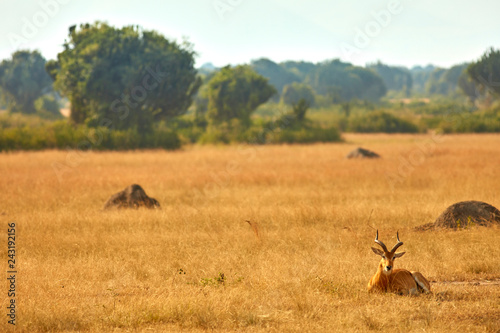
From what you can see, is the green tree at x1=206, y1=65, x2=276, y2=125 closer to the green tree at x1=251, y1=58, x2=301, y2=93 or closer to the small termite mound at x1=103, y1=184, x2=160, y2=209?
the small termite mound at x1=103, y1=184, x2=160, y2=209

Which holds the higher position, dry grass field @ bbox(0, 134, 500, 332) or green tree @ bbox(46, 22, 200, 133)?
green tree @ bbox(46, 22, 200, 133)

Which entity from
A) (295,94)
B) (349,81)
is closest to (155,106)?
(295,94)

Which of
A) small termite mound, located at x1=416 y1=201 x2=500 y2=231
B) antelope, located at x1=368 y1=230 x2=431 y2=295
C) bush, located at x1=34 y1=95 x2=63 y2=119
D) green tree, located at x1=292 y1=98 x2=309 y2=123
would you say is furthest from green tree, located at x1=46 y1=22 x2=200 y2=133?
bush, located at x1=34 y1=95 x2=63 y2=119

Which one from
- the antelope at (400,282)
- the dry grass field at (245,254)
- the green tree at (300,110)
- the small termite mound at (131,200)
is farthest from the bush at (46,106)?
the antelope at (400,282)

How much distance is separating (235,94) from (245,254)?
4164cm

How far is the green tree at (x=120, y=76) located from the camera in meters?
38.4

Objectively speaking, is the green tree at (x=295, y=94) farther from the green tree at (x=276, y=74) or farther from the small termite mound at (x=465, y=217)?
the small termite mound at (x=465, y=217)

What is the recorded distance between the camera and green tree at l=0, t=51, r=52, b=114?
7375 cm

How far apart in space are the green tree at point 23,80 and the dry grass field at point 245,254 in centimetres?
5954

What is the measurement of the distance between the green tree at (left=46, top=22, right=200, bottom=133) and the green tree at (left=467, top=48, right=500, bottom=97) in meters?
35.2

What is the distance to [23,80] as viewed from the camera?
7369cm

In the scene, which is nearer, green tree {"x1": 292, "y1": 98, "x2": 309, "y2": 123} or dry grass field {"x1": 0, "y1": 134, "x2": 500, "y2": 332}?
dry grass field {"x1": 0, "y1": 134, "x2": 500, "y2": 332}

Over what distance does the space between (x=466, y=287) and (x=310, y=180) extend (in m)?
12.2

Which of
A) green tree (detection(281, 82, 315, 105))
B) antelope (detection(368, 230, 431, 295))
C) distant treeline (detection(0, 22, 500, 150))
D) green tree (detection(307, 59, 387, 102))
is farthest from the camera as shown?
green tree (detection(307, 59, 387, 102))
